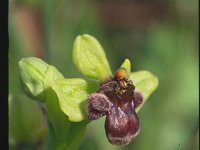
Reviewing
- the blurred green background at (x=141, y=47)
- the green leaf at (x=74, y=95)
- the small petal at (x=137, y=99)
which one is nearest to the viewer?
the green leaf at (x=74, y=95)

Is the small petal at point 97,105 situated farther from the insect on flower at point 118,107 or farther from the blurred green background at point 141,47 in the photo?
the blurred green background at point 141,47

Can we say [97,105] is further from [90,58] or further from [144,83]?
[144,83]

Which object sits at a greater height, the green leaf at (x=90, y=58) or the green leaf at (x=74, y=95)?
the green leaf at (x=90, y=58)

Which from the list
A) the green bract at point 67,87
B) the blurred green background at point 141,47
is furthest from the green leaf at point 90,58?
the blurred green background at point 141,47

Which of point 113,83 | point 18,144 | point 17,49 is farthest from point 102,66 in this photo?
point 17,49

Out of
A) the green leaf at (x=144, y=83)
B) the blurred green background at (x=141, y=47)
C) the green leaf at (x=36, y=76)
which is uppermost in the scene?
the green leaf at (x=36, y=76)

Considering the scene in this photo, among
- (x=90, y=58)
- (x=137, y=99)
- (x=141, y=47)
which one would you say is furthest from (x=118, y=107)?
(x=141, y=47)

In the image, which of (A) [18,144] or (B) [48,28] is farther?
(B) [48,28]

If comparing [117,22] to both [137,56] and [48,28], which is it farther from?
[48,28]
